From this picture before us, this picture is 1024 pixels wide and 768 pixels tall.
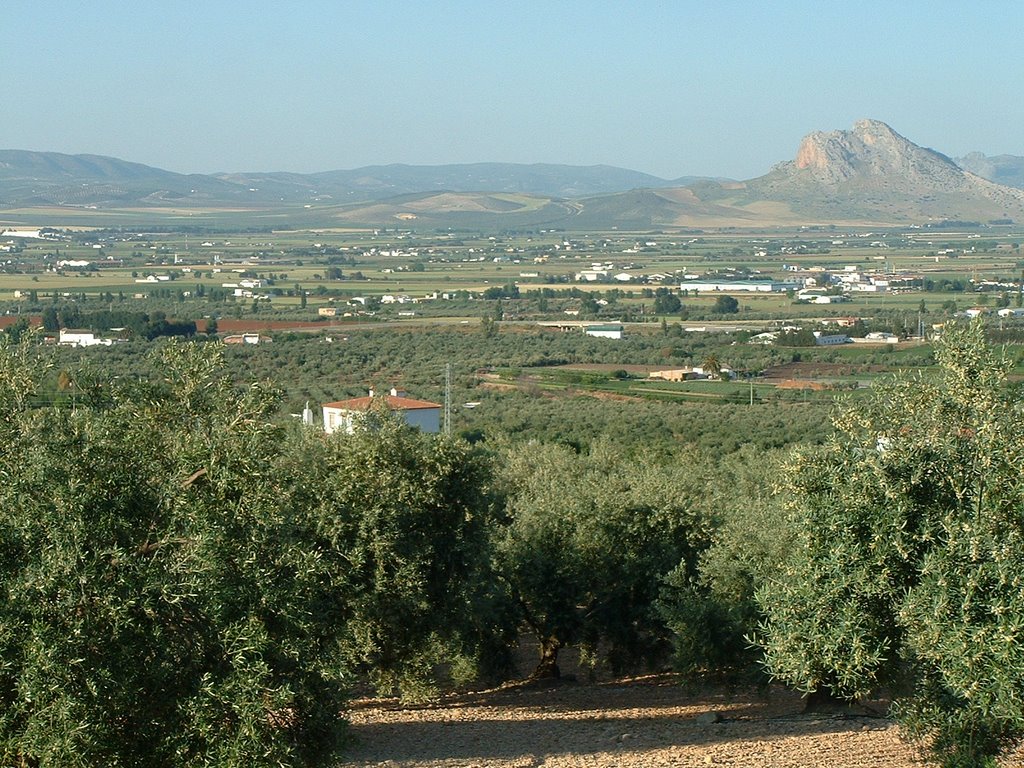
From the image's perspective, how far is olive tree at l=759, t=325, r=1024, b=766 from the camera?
9797 millimetres

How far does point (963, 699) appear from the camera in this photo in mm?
10383

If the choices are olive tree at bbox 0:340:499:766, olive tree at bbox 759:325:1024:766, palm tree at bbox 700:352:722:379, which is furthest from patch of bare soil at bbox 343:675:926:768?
palm tree at bbox 700:352:722:379

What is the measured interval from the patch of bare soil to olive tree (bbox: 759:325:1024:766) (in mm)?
1586

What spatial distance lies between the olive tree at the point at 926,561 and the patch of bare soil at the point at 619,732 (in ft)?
5.20

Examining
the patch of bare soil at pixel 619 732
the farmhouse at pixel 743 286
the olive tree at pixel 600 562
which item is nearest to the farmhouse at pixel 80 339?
the olive tree at pixel 600 562

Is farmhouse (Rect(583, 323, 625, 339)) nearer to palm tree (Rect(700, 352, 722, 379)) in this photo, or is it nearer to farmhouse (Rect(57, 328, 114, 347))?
palm tree (Rect(700, 352, 722, 379))

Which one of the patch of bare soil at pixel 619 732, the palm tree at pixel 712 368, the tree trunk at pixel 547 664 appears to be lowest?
the palm tree at pixel 712 368

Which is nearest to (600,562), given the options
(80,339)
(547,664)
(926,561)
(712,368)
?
(547,664)

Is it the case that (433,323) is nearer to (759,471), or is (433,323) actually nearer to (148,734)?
(759,471)

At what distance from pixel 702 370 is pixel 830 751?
45.1 meters

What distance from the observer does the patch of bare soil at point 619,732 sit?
1232cm

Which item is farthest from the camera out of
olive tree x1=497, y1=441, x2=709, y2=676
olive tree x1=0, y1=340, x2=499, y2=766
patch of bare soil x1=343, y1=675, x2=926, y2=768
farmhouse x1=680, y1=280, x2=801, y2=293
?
farmhouse x1=680, y1=280, x2=801, y2=293

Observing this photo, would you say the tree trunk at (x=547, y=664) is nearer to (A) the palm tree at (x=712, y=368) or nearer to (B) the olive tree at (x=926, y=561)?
(B) the olive tree at (x=926, y=561)

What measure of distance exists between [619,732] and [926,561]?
16.3 feet
